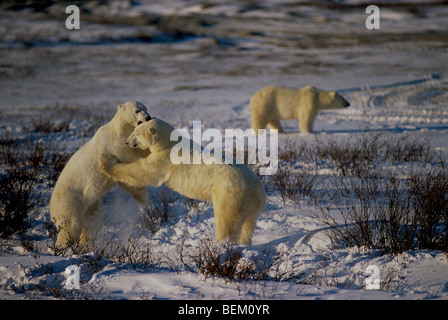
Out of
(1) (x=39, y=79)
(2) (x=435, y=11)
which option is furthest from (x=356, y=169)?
(2) (x=435, y=11)

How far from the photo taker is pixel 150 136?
161 inches

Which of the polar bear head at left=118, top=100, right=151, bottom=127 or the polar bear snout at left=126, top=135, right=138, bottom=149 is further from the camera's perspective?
the polar bear head at left=118, top=100, right=151, bottom=127

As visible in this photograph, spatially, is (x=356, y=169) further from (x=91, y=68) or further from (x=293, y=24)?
(x=293, y=24)

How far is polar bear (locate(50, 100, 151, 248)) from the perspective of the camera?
170 inches

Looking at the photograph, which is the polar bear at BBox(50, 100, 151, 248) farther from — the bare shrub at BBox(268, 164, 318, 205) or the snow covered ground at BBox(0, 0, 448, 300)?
the bare shrub at BBox(268, 164, 318, 205)

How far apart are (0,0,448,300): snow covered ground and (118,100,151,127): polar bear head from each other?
1.28 m

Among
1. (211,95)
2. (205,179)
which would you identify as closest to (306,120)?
(205,179)

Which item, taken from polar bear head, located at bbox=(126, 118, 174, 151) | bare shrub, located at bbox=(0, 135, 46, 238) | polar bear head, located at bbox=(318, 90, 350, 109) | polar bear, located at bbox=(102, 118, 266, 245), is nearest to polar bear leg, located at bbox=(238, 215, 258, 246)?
polar bear, located at bbox=(102, 118, 266, 245)

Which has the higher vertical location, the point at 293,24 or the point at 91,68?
the point at 293,24

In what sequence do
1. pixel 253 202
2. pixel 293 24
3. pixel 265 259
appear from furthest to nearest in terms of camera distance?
1. pixel 293 24
2. pixel 253 202
3. pixel 265 259

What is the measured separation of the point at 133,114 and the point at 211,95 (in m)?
12.7

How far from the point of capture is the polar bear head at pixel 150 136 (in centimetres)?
409

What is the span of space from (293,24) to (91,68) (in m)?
24.8
